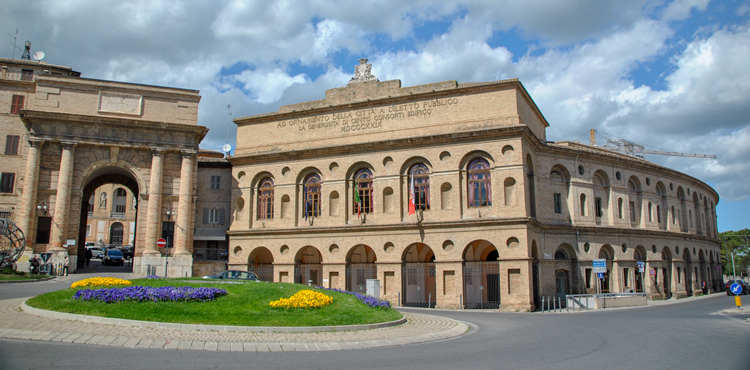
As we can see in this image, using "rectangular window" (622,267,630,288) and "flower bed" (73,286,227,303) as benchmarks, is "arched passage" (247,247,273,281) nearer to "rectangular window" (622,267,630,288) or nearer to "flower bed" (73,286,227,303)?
"flower bed" (73,286,227,303)

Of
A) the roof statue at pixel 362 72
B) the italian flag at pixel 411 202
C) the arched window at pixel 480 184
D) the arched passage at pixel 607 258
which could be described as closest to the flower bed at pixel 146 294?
A: the italian flag at pixel 411 202

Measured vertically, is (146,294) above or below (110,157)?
below

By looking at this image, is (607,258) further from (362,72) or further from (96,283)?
(96,283)

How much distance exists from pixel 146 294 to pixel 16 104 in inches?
1203

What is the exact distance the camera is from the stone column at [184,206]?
1516 inches

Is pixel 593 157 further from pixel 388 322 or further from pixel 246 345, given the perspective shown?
pixel 246 345

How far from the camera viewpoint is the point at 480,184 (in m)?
33.7

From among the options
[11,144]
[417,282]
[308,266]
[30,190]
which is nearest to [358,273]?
[308,266]

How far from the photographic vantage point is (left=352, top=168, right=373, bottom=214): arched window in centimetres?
3675

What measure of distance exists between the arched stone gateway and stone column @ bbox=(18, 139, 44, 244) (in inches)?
2.2

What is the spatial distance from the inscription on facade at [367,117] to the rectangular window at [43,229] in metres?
17.0

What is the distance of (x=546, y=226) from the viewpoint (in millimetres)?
35906

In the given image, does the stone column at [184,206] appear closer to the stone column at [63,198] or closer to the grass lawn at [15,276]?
the stone column at [63,198]

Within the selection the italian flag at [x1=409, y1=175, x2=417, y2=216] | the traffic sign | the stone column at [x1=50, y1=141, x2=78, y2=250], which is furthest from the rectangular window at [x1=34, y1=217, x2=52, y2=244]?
the traffic sign
